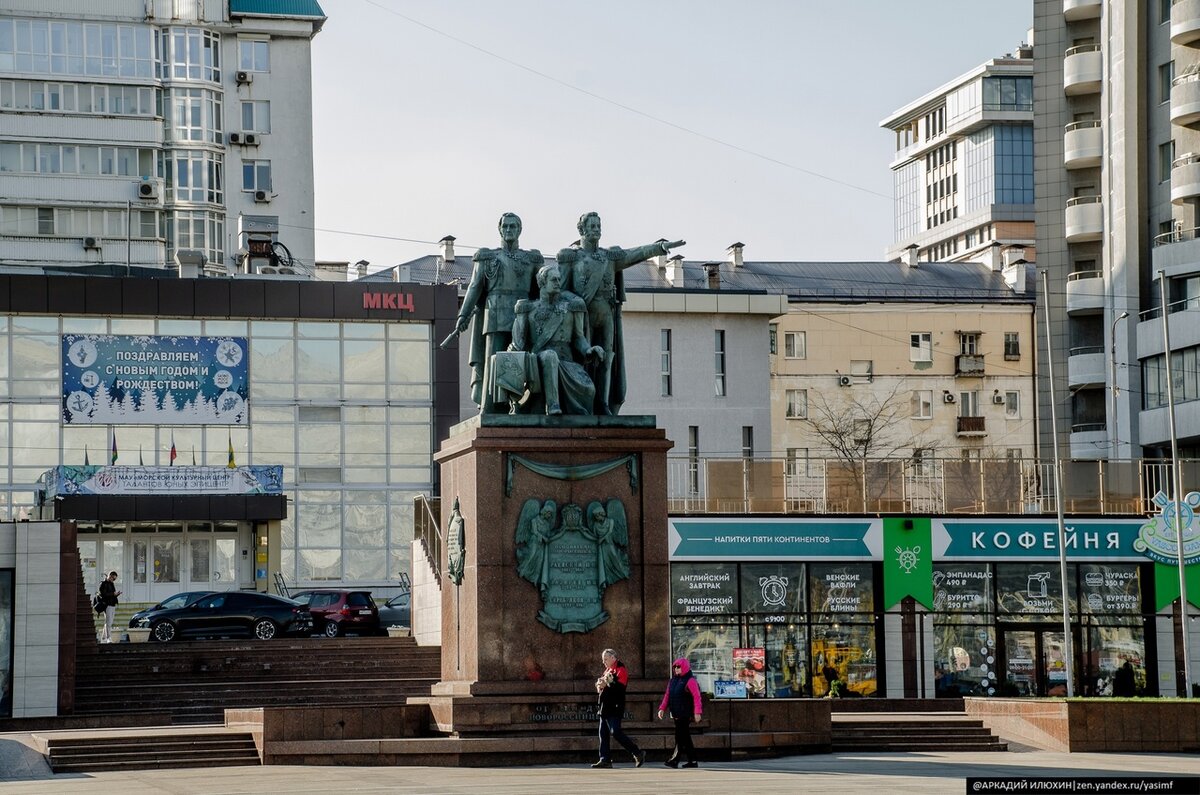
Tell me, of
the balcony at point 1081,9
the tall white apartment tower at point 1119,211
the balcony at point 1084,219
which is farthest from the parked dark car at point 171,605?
→ the balcony at point 1081,9

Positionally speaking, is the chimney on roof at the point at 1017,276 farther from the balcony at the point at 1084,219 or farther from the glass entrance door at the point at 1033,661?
the glass entrance door at the point at 1033,661

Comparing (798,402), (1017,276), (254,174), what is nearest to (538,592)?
(798,402)

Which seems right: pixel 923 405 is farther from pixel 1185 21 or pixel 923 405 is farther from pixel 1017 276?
pixel 1185 21

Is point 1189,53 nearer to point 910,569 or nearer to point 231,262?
point 910,569

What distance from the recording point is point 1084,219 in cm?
6762

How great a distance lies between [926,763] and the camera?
24531 mm

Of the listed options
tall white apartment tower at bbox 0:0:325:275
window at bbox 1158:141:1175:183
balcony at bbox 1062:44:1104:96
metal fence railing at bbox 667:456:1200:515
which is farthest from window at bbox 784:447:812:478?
tall white apartment tower at bbox 0:0:325:275

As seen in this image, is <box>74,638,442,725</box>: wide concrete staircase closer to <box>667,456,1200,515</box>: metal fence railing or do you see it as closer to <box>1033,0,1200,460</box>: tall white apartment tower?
<box>667,456,1200,515</box>: metal fence railing

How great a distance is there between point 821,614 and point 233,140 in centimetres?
5193

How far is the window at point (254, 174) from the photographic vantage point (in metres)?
91.1

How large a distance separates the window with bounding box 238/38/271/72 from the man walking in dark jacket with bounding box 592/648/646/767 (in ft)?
234

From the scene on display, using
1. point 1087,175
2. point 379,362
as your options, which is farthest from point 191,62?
point 1087,175

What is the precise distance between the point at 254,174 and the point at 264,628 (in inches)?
1959

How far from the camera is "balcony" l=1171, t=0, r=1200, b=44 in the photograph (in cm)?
6081
